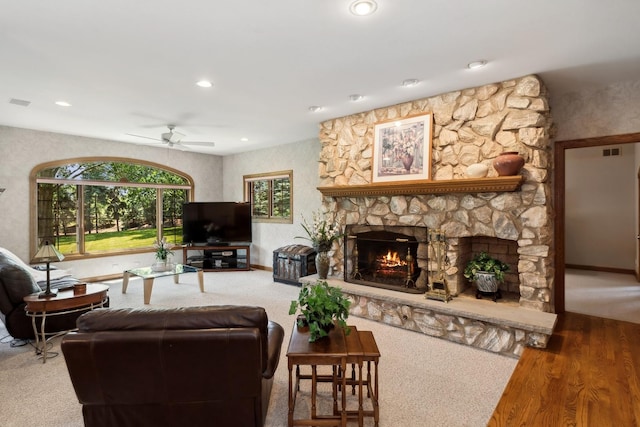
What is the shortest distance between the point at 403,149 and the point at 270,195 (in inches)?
154

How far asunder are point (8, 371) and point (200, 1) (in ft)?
11.4

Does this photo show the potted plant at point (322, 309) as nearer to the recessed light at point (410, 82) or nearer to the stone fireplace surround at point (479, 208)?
the stone fireplace surround at point (479, 208)

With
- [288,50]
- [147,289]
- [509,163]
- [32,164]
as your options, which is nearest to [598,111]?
[509,163]

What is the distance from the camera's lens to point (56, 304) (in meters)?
3.02

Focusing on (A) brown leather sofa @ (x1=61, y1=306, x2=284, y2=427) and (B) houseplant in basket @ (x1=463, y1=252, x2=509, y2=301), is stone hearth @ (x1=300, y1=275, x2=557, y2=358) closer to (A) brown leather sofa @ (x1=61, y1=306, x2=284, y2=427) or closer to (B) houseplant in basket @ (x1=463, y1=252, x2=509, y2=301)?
(B) houseplant in basket @ (x1=463, y1=252, x2=509, y2=301)

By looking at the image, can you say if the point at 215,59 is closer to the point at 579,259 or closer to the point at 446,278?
the point at 446,278

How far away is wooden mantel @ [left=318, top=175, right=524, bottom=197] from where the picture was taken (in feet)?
10.9

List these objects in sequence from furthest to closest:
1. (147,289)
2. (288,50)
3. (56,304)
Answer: (147,289) → (56,304) → (288,50)

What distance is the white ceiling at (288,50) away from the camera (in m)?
2.21

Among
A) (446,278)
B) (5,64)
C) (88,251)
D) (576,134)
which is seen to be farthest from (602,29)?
(88,251)

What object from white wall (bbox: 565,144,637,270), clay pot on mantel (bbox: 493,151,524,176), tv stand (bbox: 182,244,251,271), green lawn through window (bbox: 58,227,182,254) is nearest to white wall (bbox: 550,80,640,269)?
clay pot on mantel (bbox: 493,151,524,176)

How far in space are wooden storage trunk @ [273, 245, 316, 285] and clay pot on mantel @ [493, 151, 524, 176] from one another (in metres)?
3.51

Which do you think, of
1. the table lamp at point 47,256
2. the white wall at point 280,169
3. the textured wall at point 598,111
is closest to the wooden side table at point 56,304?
the table lamp at point 47,256

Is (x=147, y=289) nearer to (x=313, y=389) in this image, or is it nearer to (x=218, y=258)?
(x=218, y=258)
